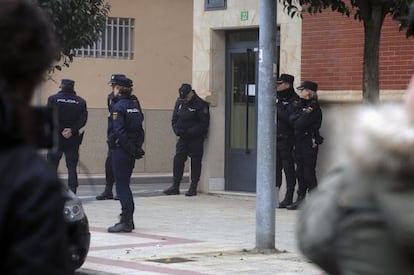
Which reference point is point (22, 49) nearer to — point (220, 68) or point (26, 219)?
point (26, 219)

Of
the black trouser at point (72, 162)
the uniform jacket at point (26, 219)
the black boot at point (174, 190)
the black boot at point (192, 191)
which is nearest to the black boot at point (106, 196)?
the black trouser at point (72, 162)

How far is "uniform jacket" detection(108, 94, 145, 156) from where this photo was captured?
41.1ft

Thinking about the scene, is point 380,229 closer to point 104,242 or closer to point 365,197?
point 365,197

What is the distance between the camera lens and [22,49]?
2434mm

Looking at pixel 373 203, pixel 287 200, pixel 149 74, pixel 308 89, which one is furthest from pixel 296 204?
pixel 373 203

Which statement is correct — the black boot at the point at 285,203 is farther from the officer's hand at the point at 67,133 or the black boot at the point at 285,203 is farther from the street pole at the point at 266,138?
the street pole at the point at 266,138

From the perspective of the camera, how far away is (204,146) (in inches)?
707

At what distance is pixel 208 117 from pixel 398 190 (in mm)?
15401

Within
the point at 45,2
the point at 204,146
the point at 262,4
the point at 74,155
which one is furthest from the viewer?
the point at 204,146

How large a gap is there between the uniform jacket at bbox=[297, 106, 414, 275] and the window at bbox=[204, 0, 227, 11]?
15.1 metres

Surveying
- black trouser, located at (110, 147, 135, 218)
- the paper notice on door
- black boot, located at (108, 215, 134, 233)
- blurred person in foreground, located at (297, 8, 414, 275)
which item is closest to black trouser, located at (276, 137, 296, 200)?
the paper notice on door

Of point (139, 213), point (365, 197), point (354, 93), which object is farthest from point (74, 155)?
point (365, 197)

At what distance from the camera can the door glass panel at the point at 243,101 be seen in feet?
57.4

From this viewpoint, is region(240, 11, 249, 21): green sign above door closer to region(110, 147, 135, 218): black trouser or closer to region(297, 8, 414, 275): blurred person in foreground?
region(110, 147, 135, 218): black trouser
